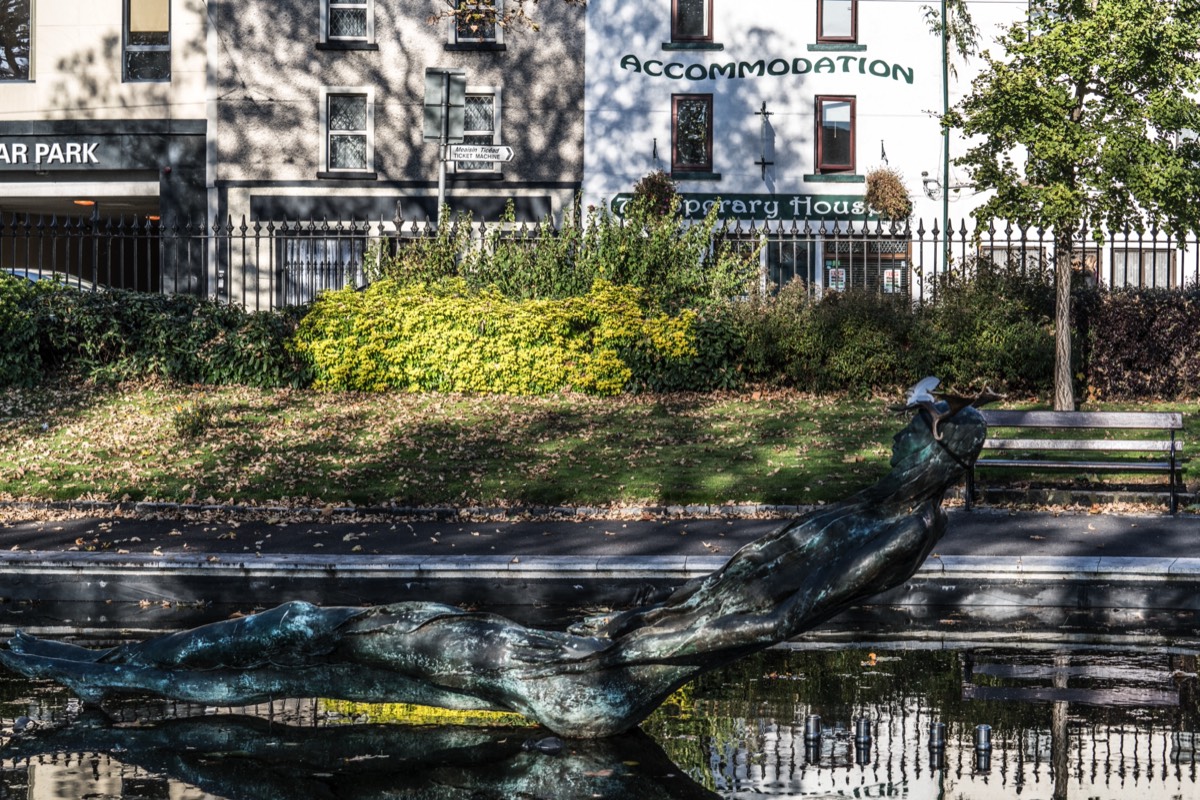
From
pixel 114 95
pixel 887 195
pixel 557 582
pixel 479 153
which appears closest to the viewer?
pixel 557 582

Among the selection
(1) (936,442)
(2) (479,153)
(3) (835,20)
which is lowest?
(1) (936,442)

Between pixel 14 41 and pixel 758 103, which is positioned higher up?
pixel 14 41

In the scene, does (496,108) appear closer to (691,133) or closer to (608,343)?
(691,133)

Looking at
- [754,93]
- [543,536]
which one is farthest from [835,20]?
[543,536]

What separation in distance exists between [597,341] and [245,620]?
1312cm

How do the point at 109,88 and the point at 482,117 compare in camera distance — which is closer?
the point at 482,117

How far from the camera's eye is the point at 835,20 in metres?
33.2

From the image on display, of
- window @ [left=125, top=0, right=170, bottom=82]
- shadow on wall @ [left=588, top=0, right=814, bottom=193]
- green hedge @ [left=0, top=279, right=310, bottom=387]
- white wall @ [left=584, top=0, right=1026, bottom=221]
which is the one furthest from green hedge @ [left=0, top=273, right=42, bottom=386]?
shadow on wall @ [left=588, top=0, right=814, bottom=193]

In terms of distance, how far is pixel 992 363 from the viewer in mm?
18562

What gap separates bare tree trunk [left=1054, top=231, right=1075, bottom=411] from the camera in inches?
692

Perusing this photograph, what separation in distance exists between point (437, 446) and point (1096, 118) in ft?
28.6

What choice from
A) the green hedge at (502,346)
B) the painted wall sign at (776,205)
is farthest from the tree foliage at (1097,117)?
the painted wall sign at (776,205)

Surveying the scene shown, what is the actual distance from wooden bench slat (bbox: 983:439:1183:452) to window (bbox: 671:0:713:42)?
2218cm

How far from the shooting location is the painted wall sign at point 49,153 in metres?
33.9
